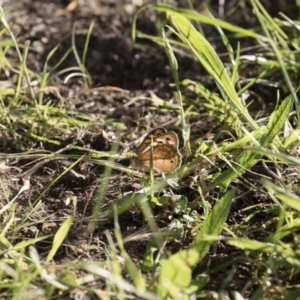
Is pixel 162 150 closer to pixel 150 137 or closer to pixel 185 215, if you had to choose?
pixel 150 137

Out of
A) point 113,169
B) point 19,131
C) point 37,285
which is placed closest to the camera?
point 37,285

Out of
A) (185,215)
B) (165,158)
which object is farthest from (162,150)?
(185,215)

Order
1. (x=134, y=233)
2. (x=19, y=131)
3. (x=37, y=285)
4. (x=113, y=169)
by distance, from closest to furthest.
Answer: (x=37, y=285) → (x=134, y=233) → (x=113, y=169) → (x=19, y=131)

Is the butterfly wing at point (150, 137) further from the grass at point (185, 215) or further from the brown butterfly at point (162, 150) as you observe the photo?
the grass at point (185, 215)

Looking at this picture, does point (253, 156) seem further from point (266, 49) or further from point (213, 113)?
point (266, 49)

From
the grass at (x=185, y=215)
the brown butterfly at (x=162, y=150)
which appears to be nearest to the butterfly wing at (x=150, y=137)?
the brown butterfly at (x=162, y=150)

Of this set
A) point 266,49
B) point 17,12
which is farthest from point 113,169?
point 17,12
